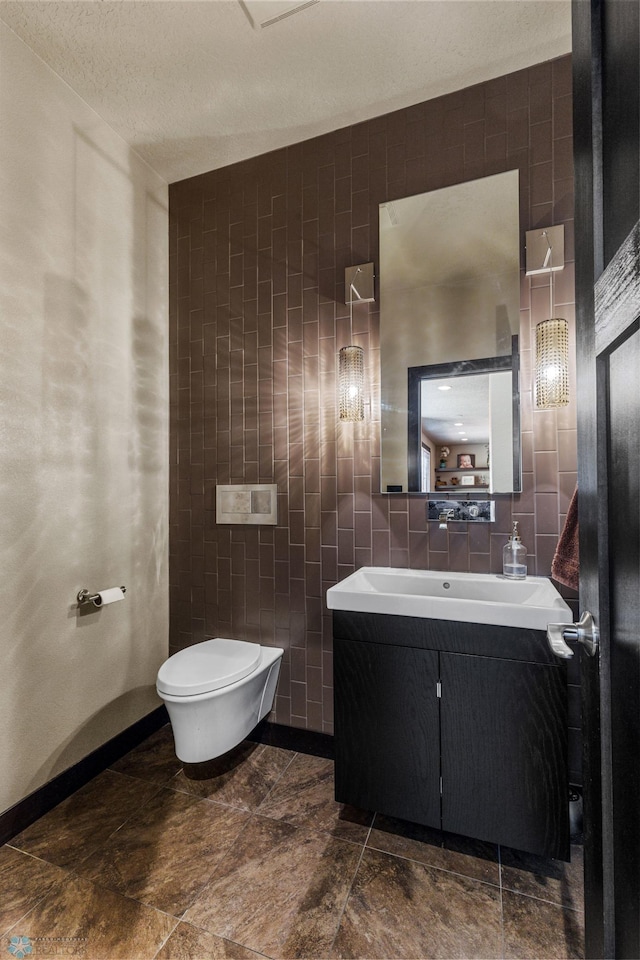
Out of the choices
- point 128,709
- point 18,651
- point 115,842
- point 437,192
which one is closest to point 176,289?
point 437,192

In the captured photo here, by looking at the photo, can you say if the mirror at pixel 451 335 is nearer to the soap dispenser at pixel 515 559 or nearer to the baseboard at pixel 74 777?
the soap dispenser at pixel 515 559

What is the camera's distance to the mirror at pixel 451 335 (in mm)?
1767

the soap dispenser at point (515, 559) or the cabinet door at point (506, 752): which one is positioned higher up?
the soap dispenser at point (515, 559)

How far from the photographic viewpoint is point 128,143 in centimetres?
212

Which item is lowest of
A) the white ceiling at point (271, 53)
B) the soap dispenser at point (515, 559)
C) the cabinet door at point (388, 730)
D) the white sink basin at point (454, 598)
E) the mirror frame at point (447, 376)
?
the cabinet door at point (388, 730)

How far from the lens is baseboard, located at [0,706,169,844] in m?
1.55

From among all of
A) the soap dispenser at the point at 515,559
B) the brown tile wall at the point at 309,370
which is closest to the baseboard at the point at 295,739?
the brown tile wall at the point at 309,370

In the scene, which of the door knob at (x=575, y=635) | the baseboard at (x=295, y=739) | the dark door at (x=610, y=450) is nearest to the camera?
the dark door at (x=610, y=450)

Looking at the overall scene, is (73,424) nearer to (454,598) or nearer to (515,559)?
(454,598)

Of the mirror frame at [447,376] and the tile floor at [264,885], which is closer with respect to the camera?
the tile floor at [264,885]

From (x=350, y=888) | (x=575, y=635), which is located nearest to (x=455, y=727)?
(x=350, y=888)

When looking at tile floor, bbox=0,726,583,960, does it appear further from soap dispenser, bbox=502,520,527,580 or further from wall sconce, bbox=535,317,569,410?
wall sconce, bbox=535,317,569,410

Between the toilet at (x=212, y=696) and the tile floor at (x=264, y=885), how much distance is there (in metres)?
0.25

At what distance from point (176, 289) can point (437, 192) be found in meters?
1.34
